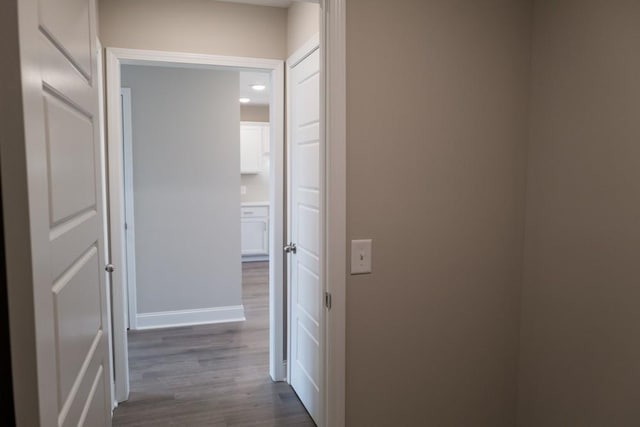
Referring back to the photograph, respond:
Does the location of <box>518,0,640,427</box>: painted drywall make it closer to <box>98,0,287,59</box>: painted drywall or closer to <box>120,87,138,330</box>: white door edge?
<box>98,0,287,59</box>: painted drywall

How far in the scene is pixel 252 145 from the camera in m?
7.48

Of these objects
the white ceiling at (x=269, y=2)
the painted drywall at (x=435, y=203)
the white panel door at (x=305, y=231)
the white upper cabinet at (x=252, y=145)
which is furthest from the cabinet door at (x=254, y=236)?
the painted drywall at (x=435, y=203)

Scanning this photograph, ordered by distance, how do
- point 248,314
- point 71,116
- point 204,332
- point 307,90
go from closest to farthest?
point 71,116 < point 307,90 < point 204,332 < point 248,314

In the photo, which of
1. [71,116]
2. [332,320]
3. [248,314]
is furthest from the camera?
[248,314]

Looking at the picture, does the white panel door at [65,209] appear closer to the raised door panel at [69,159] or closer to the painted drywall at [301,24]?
the raised door panel at [69,159]

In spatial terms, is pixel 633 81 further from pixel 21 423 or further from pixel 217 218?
pixel 217 218

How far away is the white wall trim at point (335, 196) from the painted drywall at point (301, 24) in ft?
3.14

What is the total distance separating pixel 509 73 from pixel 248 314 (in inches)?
140

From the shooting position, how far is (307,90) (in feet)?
8.79

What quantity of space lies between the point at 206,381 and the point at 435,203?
7.30 feet

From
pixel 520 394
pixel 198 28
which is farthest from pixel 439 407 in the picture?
pixel 198 28

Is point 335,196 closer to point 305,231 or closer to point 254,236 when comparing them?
point 305,231

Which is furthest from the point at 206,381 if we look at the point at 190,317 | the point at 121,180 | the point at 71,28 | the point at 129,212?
the point at 71,28

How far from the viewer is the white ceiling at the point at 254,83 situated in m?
5.24
